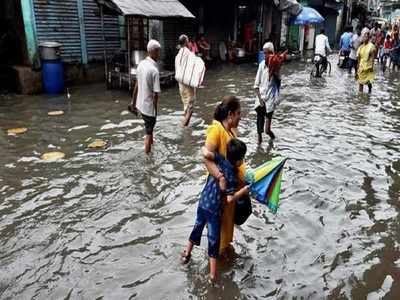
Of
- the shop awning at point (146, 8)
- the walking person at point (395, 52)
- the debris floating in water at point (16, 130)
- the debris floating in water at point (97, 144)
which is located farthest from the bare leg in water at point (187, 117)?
the walking person at point (395, 52)

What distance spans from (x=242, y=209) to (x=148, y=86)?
3.49 meters

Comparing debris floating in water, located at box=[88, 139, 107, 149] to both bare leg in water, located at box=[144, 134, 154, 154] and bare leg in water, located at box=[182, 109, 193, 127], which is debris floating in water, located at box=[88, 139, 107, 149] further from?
bare leg in water, located at box=[182, 109, 193, 127]

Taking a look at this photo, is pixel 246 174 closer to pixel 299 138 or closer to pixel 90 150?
pixel 90 150

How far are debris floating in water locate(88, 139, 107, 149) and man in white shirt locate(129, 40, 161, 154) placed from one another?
1023mm

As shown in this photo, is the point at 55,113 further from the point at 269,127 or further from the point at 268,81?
the point at 268,81

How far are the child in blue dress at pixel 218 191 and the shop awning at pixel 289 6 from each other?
65.1 feet

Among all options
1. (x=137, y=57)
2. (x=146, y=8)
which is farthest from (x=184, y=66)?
(x=137, y=57)

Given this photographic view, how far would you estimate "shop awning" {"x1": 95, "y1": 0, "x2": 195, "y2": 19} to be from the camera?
1051 centimetres

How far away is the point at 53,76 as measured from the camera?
11.4 m

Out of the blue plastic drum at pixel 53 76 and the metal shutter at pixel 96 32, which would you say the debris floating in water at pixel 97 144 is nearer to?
the blue plastic drum at pixel 53 76

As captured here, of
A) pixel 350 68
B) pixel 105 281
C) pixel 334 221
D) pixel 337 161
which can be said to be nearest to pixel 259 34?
pixel 350 68

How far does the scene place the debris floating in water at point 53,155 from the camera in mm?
6727

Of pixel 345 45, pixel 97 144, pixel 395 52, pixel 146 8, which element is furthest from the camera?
pixel 395 52

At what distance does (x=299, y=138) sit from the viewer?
814 cm
